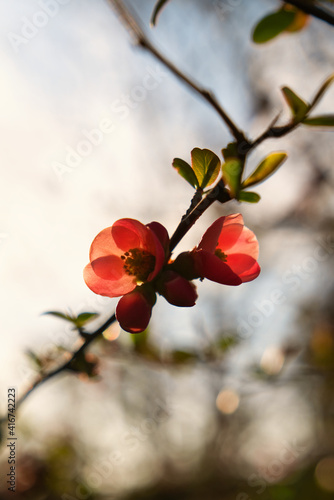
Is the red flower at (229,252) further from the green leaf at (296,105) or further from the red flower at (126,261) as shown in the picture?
the green leaf at (296,105)

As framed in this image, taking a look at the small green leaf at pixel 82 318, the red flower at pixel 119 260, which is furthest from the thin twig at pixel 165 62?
the small green leaf at pixel 82 318

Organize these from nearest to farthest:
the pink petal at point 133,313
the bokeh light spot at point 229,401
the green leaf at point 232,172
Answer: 1. the green leaf at point 232,172
2. the pink petal at point 133,313
3. the bokeh light spot at point 229,401

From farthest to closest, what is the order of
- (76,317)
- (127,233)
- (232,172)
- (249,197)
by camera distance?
(76,317) → (127,233) → (249,197) → (232,172)

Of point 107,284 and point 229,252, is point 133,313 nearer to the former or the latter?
point 107,284

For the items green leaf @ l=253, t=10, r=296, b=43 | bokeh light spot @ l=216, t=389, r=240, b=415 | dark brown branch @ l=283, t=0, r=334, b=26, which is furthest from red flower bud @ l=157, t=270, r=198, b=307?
bokeh light spot @ l=216, t=389, r=240, b=415

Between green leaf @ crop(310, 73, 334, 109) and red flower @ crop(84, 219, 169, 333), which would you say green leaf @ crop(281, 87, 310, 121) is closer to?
green leaf @ crop(310, 73, 334, 109)

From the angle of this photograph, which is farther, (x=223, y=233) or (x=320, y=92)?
(x=223, y=233)

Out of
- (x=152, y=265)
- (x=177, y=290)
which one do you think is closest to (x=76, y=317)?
(x=152, y=265)
